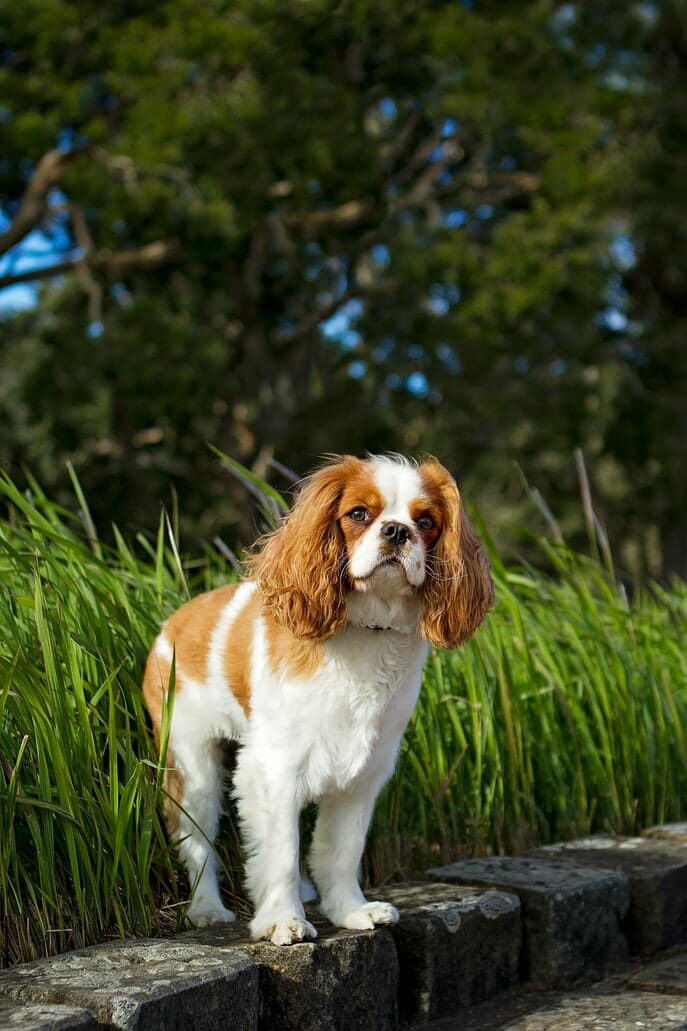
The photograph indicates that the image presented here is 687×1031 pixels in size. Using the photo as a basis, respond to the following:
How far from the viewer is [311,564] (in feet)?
10.6

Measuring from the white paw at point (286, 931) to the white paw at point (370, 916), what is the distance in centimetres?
14

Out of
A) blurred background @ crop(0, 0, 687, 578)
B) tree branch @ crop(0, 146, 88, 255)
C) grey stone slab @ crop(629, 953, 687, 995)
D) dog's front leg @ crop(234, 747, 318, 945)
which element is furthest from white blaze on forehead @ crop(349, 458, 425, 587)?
tree branch @ crop(0, 146, 88, 255)

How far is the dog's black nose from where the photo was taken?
3.18 meters

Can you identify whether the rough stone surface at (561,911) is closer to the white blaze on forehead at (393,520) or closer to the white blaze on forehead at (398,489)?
the white blaze on forehead at (393,520)

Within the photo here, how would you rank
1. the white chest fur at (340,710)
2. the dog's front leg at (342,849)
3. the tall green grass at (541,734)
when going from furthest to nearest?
1. the tall green grass at (541,734)
2. the dog's front leg at (342,849)
3. the white chest fur at (340,710)

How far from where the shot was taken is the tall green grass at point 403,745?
3.19 m

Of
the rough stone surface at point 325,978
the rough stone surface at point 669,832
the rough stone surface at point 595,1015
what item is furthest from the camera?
the rough stone surface at point 669,832

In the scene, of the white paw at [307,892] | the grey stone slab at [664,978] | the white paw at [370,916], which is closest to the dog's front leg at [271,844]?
the white paw at [370,916]

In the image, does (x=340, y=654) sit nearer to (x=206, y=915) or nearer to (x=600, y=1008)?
(x=206, y=915)

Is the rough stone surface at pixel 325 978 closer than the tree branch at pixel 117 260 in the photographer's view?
Yes

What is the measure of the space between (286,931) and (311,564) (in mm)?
Answer: 881

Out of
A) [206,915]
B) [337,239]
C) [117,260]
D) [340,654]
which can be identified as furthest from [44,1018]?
[337,239]

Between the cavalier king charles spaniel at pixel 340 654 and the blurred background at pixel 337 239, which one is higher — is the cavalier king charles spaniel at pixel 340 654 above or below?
below

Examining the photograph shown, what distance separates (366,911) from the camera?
332 centimetres
